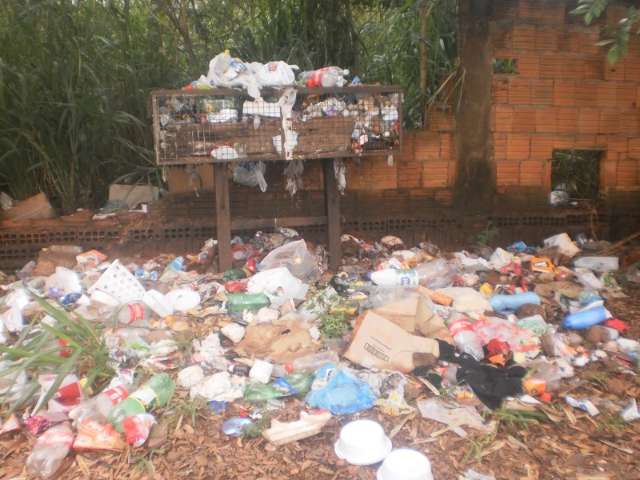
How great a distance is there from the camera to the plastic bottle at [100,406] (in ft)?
7.69

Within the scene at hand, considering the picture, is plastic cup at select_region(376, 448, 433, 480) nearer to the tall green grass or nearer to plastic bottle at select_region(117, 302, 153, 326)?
plastic bottle at select_region(117, 302, 153, 326)

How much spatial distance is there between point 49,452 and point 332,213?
2500 mm

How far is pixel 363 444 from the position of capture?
84.9 inches

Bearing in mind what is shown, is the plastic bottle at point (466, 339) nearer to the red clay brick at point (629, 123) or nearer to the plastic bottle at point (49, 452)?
the plastic bottle at point (49, 452)

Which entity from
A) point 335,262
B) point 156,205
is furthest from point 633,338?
point 156,205

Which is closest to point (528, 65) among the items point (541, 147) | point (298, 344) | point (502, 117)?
point (502, 117)

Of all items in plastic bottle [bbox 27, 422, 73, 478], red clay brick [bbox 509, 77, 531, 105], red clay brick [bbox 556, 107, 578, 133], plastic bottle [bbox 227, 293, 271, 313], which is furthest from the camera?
red clay brick [bbox 556, 107, 578, 133]

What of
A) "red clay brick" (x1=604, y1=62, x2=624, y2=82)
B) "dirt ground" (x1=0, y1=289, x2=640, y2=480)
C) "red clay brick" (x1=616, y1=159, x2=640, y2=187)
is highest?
"red clay brick" (x1=604, y1=62, x2=624, y2=82)

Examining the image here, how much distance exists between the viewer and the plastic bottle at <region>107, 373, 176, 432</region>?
231 cm

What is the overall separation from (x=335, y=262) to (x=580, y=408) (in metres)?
2.05

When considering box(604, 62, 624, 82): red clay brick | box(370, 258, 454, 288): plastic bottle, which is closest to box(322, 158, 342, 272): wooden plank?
box(370, 258, 454, 288): plastic bottle

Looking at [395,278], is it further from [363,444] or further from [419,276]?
[363,444]

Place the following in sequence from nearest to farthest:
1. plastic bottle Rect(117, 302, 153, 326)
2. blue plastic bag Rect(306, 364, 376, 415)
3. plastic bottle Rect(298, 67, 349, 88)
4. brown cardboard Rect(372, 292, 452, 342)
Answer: blue plastic bag Rect(306, 364, 376, 415)
brown cardboard Rect(372, 292, 452, 342)
plastic bottle Rect(117, 302, 153, 326)
plastic bottle Rect(298, 67, 349, 88)

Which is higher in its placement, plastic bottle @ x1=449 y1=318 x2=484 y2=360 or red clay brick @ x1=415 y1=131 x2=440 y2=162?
red clay brick @ x1=415 y1=131 x2=440 y2=162
